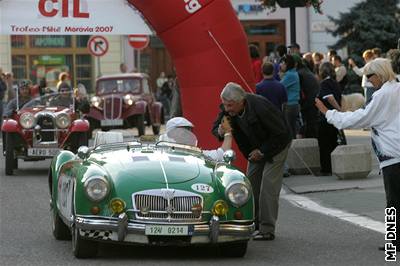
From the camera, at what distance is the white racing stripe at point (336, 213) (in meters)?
13.1

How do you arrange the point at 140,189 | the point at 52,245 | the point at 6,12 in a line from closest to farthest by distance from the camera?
the point at 140,189, the point at 52,245, the point at 6,12

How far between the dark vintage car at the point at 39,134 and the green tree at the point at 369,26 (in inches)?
642

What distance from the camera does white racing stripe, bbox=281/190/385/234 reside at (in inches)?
517

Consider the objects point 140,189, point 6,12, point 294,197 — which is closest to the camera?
point 140,189

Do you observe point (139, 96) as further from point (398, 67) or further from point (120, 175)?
point (120, 175)

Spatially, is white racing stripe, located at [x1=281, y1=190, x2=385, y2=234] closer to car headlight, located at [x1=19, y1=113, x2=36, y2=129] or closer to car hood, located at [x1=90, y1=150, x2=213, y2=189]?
car hood, located at [x1=90, y1=150, x2=213, y2=189]

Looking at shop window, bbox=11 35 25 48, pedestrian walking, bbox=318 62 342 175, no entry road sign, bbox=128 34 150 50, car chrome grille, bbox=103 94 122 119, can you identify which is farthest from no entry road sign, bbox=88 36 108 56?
pedestrian walking, bbox=318 62 342 175

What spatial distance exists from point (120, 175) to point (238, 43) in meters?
7.81

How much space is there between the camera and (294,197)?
54.5ft

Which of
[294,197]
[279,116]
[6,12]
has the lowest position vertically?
[294,197]

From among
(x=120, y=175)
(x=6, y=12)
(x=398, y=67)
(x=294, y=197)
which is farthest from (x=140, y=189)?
(x=6, y=12)

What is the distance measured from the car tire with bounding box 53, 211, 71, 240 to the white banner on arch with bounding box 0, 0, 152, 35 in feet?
28.1

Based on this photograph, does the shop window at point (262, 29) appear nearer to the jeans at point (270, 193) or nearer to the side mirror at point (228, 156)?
the jeans at point (270, 193)

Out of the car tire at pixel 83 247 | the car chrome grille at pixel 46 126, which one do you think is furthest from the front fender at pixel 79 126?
the car tire at pixel 83 247
